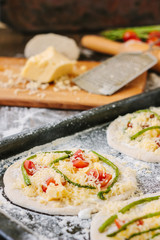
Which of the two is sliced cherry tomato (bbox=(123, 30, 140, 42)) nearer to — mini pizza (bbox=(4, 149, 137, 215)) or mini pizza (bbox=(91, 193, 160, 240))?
mini pizza (bbox=(4, 149, 137, 215))

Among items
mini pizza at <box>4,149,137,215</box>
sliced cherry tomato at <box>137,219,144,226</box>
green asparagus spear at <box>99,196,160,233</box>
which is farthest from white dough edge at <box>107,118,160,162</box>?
sliced cherry tomato at <box>137,219,144,226</box>

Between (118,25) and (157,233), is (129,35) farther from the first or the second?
(157,233)

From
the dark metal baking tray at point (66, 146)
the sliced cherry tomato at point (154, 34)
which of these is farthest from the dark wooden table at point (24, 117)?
the sliced cherry tomato at point (154, 34)

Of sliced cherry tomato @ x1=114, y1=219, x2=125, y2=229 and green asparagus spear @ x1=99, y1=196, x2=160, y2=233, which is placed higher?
sliced cherry tomato @ x1=114, y1=219, x2=125, y2=229

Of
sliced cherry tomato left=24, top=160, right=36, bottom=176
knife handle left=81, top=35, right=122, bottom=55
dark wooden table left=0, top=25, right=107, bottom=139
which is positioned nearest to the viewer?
sliced cherry tomato left=24, top=160, right=36, bottom=176

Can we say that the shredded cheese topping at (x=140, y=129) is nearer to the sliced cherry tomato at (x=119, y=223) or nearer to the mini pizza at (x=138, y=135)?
the mini pizza at (x=138, y=135)

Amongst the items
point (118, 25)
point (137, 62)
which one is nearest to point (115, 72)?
point (137, 62)
